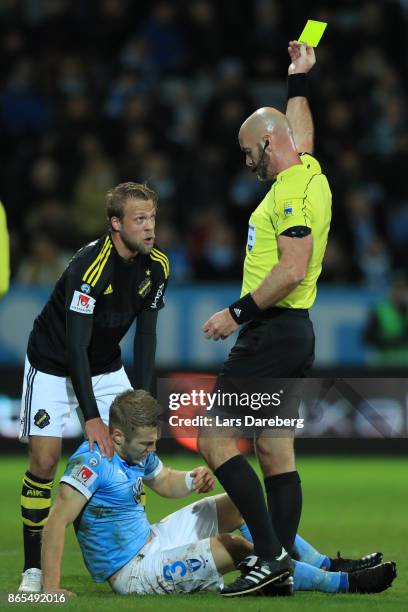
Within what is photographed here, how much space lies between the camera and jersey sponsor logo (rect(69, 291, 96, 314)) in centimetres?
624

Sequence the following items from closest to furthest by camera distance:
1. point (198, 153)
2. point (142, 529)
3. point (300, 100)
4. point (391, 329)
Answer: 1. point (142, 529)
2. point (300, 100)
3. point (391, 329)
4. point (198, 153)

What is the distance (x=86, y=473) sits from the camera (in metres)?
5.93

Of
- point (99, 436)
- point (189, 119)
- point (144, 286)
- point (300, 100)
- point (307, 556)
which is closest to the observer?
point (99, 436)

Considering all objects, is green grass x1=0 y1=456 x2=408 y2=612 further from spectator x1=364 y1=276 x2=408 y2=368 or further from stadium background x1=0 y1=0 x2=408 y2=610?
spectator x1=364 y1=276 x2=408 y2=368

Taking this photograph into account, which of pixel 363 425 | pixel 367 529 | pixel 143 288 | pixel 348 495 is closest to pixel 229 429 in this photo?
pixel 143 288

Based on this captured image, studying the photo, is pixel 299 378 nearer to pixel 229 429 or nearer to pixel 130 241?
pixel 229 429

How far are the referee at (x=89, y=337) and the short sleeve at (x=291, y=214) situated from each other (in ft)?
2.02

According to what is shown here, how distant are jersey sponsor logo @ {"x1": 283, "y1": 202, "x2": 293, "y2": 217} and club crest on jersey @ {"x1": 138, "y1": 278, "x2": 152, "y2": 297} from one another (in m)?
0.83

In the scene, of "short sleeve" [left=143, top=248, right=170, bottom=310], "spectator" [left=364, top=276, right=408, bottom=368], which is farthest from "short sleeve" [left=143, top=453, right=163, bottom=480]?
"spectator" [left=364, top=276, right=408, bottom=368]

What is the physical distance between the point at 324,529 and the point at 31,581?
3143 mm

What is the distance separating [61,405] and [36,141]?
9.44m

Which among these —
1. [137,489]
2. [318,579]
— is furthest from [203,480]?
[318,579]

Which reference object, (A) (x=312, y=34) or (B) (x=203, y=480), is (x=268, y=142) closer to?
(A) (x=312, y=34)

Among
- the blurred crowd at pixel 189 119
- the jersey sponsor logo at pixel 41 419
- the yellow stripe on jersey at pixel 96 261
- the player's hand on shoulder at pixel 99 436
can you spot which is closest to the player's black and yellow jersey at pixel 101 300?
the yellow stripe on jersey at pixel 96 261
